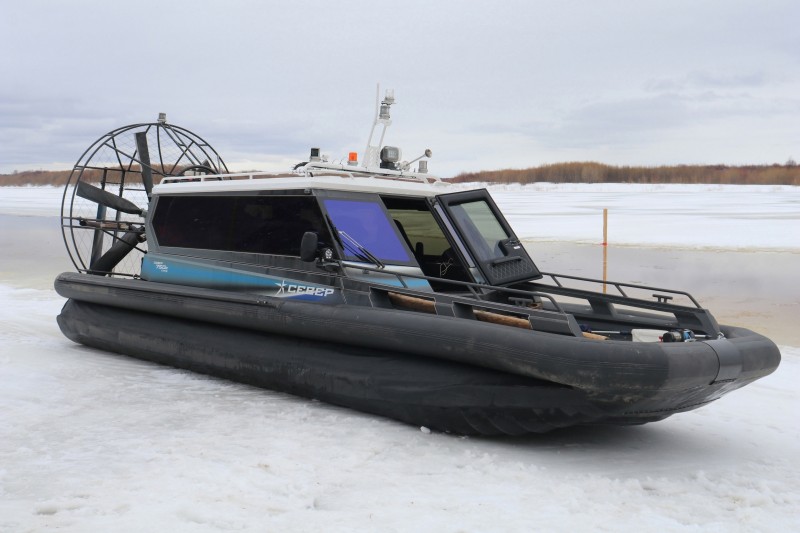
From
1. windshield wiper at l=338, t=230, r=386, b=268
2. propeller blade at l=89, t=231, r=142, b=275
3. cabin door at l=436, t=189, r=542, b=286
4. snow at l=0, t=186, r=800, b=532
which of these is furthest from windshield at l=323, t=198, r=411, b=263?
propeller blade at l=89, t=231, r=142, b=275

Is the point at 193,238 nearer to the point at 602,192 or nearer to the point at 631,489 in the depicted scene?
the point at 631,489

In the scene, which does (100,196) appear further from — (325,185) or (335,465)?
(335,465)

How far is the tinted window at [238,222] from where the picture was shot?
6.32 m

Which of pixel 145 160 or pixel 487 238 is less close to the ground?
pixel 145 160

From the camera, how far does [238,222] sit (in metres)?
6.84

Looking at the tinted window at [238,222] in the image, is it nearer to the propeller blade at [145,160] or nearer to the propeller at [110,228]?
the propeller at [110,228]

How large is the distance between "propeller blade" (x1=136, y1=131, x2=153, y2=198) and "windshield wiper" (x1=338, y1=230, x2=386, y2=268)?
3.31 metres

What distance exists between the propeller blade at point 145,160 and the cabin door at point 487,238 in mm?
3460

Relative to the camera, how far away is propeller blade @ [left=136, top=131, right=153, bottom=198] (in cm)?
870

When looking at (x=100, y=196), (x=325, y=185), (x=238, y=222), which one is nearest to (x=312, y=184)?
(x=325, y=185)

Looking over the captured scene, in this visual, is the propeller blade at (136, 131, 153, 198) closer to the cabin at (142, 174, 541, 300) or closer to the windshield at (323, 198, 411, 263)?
the cabin at (142, 174, 541, 300)

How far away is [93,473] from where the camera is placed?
→ 14.5ft

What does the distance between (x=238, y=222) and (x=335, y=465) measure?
2.82 m

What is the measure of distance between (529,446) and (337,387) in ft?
4.39
